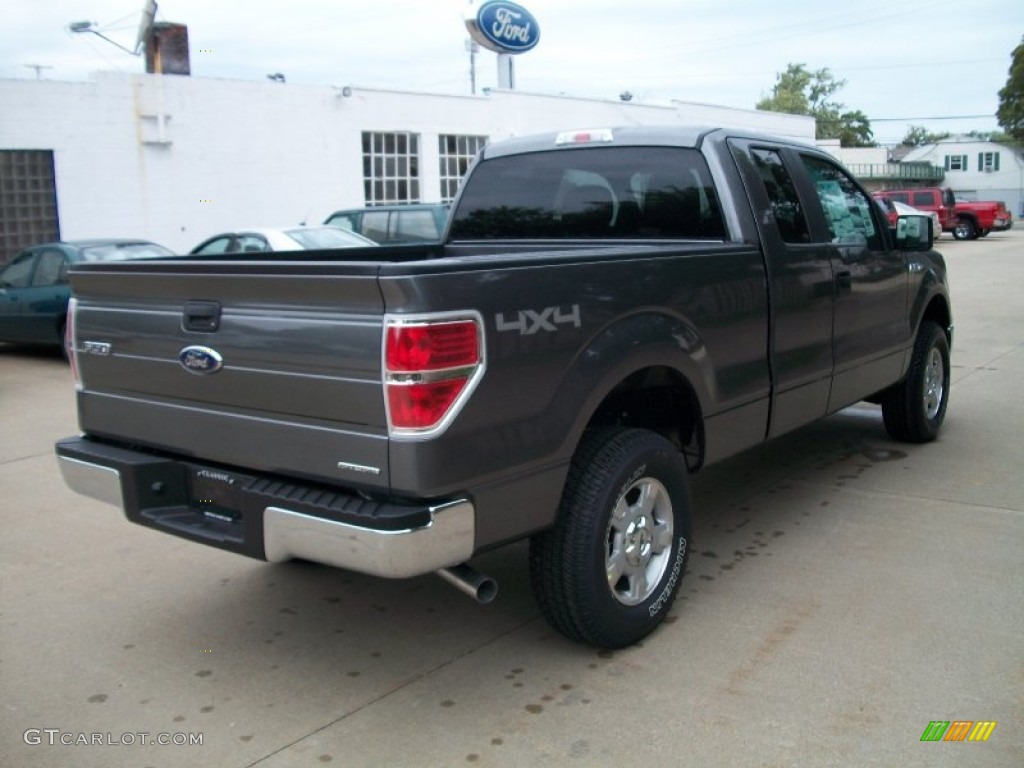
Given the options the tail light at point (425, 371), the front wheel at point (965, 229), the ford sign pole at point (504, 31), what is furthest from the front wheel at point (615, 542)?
the front wheel at point (965, 229)

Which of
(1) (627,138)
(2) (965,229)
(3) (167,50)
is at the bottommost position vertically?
(2) (965,229)

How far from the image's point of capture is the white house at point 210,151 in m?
16.5

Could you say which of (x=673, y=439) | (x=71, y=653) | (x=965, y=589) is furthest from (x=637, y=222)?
(x=71, y=653)

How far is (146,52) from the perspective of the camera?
738 inches

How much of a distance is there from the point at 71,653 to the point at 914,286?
5168mm

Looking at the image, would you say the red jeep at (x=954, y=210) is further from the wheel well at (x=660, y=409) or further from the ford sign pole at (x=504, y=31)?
the wheel well at (x=660, y=409)

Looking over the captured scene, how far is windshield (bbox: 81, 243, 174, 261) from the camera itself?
12320 mm

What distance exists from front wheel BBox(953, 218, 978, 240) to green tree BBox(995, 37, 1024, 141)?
3280cm

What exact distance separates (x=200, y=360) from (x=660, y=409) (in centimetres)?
201

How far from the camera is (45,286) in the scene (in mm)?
12523

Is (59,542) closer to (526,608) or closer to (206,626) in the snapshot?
(206,626)

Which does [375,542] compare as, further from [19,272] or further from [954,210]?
[954,210]

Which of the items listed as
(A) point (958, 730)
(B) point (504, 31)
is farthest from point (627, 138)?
(B) point (504, 31)

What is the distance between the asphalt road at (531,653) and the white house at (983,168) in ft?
234
